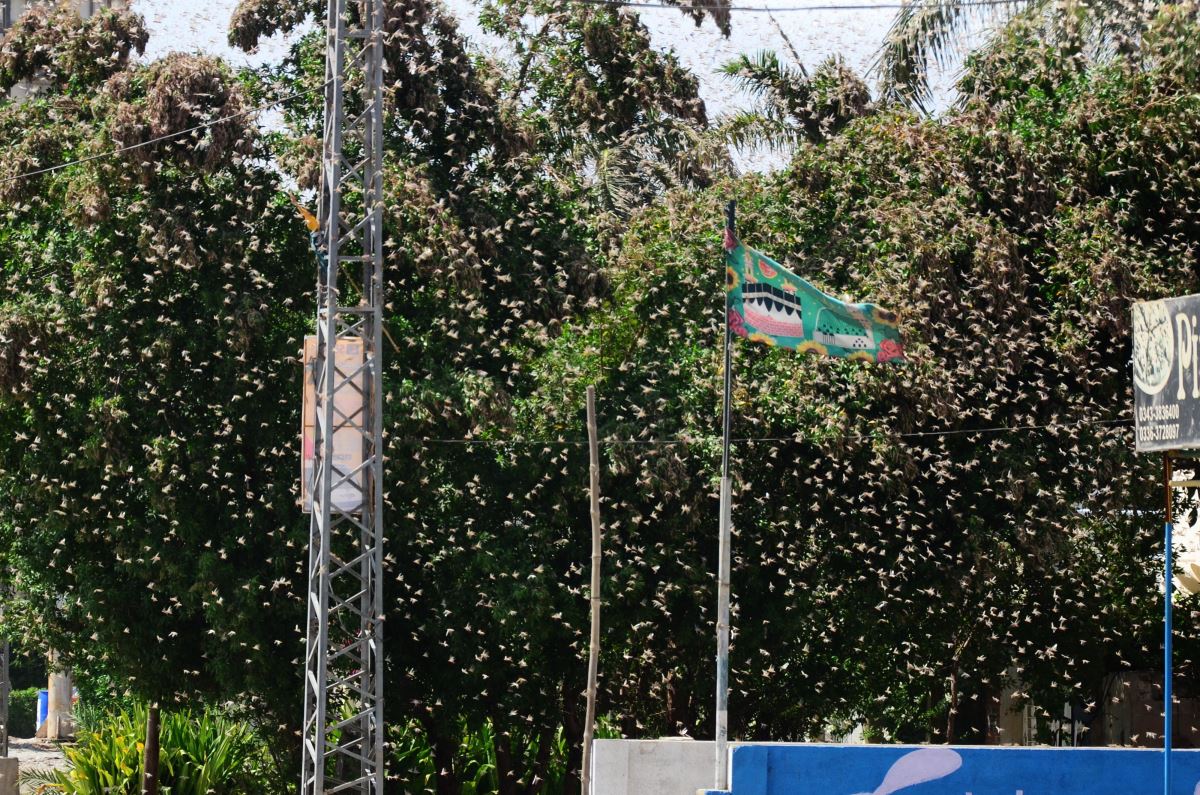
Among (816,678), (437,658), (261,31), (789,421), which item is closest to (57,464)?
(437,658)

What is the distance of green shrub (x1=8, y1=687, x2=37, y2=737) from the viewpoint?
31.7 m

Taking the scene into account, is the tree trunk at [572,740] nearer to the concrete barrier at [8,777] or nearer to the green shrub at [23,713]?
the concrete barrier at [8,777]

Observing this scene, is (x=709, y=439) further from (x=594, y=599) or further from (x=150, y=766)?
(x=150, y=766)

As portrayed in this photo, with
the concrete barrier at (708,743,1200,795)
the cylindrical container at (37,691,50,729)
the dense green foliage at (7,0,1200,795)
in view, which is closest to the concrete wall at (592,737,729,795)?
the concrete barrier at (708,743,1200,795)

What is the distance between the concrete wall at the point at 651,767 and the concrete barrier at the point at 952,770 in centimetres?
100

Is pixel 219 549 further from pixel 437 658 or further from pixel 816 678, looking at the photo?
pixel 816 678

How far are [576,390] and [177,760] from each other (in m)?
6.31

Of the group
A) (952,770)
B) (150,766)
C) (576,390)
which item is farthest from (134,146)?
(952,770)

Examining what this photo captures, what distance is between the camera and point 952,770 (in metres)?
8.88

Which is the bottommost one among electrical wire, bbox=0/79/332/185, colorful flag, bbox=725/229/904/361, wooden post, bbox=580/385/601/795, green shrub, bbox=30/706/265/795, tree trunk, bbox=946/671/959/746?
green shrub, bbox=30/706/265/795

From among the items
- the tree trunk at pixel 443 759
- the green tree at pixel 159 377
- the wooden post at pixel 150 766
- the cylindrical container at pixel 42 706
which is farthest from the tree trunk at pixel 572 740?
the cylindrical container at pixel 42 706

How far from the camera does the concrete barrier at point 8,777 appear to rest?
14.3m

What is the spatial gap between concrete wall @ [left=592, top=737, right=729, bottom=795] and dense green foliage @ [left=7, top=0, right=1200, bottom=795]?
149 inches

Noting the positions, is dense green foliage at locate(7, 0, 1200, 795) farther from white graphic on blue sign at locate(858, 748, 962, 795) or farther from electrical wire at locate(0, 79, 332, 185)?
white graphic on blue sign at locate(858, 748, 962, 795)
